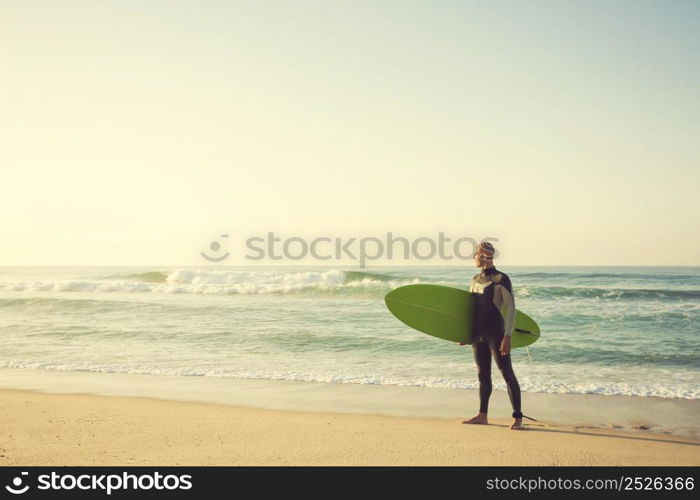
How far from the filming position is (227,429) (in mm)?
4527

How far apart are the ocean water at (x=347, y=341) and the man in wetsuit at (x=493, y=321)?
8.46 feet

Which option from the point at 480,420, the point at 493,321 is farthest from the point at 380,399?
the point at 493,321

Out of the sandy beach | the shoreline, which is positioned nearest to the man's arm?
the sandy beach

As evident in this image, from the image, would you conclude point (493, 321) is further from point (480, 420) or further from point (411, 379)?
point (411, 379)

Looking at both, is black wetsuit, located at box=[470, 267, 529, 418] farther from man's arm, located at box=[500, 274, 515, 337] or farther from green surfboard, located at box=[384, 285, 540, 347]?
green surfboard, located at box=[384, 285, 540, 347]

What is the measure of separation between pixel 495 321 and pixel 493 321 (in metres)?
0.02

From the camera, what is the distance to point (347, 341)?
11359 mm

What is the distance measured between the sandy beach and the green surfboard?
2.84 feet

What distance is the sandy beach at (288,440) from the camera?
12.0 ft

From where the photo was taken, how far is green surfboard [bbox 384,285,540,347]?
5.46m
